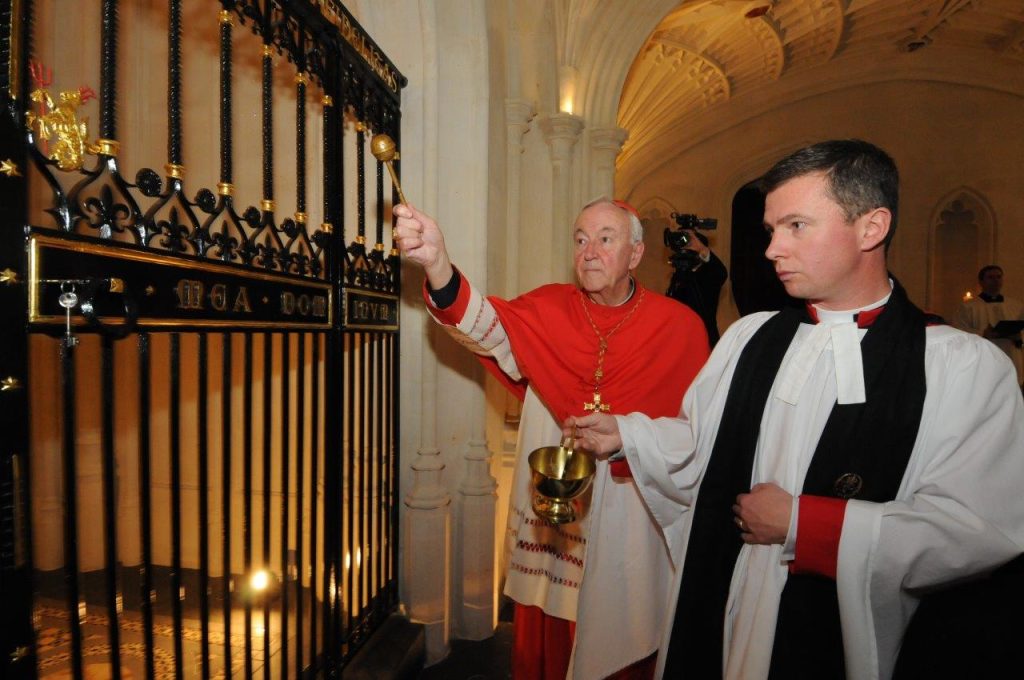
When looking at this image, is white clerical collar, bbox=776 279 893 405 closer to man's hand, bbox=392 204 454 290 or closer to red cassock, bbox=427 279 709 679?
red cassock, bbox=427 279 709 679

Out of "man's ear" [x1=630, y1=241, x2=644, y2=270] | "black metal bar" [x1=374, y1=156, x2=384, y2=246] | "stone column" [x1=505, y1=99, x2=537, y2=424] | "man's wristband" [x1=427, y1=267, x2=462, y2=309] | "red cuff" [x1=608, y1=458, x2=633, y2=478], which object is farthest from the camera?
"stone column" [x1=505, y1=99, x2=537, y2=424]

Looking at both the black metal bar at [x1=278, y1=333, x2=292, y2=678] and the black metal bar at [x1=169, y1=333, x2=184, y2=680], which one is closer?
the black metal bar at [x1=169, y1=333, x2=184, y2=680]

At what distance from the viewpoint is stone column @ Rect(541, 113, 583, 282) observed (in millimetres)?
5160

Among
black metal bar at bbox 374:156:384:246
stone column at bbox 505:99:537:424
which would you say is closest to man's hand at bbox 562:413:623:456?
black metal bar at bbox 374:156:384:246

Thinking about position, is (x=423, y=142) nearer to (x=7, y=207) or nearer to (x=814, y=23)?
(x=7, y=207)

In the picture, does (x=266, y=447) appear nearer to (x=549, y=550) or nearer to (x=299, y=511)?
(x=299, y=511)

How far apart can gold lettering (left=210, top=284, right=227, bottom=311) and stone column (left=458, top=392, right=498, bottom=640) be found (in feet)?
5.56

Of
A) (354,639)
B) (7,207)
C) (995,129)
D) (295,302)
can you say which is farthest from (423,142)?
(995,129)

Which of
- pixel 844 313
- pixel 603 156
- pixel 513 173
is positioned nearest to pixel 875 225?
pixel 844 313

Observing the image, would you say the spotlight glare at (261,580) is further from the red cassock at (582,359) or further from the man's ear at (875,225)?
the man's ear at (875,225)

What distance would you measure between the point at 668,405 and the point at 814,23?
1015 cm

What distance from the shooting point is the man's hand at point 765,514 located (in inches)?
55.2

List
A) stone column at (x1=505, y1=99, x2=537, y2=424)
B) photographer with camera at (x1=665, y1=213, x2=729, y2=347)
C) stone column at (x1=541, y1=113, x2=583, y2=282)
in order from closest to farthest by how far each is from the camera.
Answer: stone column at (x1=505, y1=99, x2=537, y2=424)
photographer with camera at (x1=665, y1=213, x2=729, y2=347)
stone column at (x1=541, y1=113, x2=583, y2=282)

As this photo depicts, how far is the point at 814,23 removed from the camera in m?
9.42
